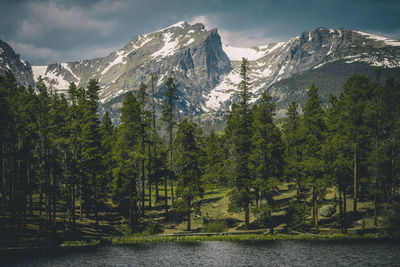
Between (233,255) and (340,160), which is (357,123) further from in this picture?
(233,255)

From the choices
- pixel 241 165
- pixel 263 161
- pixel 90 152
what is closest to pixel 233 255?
pixel 263 161

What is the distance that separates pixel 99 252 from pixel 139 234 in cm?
983

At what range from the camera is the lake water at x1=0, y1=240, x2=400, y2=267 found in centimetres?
2950

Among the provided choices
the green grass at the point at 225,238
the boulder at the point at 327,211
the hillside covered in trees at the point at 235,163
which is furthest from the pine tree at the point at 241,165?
the boulder at the point at 327,211

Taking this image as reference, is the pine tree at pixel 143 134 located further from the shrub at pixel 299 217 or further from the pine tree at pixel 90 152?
the shrub at pixel 299 217

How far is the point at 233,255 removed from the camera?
109ft

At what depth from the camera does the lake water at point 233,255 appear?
29.5m

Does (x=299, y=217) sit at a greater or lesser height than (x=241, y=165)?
lesser

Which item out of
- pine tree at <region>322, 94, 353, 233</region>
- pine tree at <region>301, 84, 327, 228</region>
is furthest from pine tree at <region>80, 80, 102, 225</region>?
pine tree at <region>322, 94, 353, 233</region>

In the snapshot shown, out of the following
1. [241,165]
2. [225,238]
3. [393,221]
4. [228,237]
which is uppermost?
[241,165]

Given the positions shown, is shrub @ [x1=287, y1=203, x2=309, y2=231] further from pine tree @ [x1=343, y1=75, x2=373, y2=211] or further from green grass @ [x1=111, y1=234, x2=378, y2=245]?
pine tree @ [x1=343, y1=75, x2=373, y2=211]

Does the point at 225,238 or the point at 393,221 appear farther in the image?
the point at 225,238

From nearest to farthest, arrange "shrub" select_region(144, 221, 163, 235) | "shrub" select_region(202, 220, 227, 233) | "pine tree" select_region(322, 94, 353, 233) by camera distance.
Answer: "pine tree" select_region(322, 94, 353, 233) → "shrub" select_region(202, 220, 227, 233) → "shrub" select_region(144, 221, 163, 235)

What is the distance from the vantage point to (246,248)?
36.4 m
